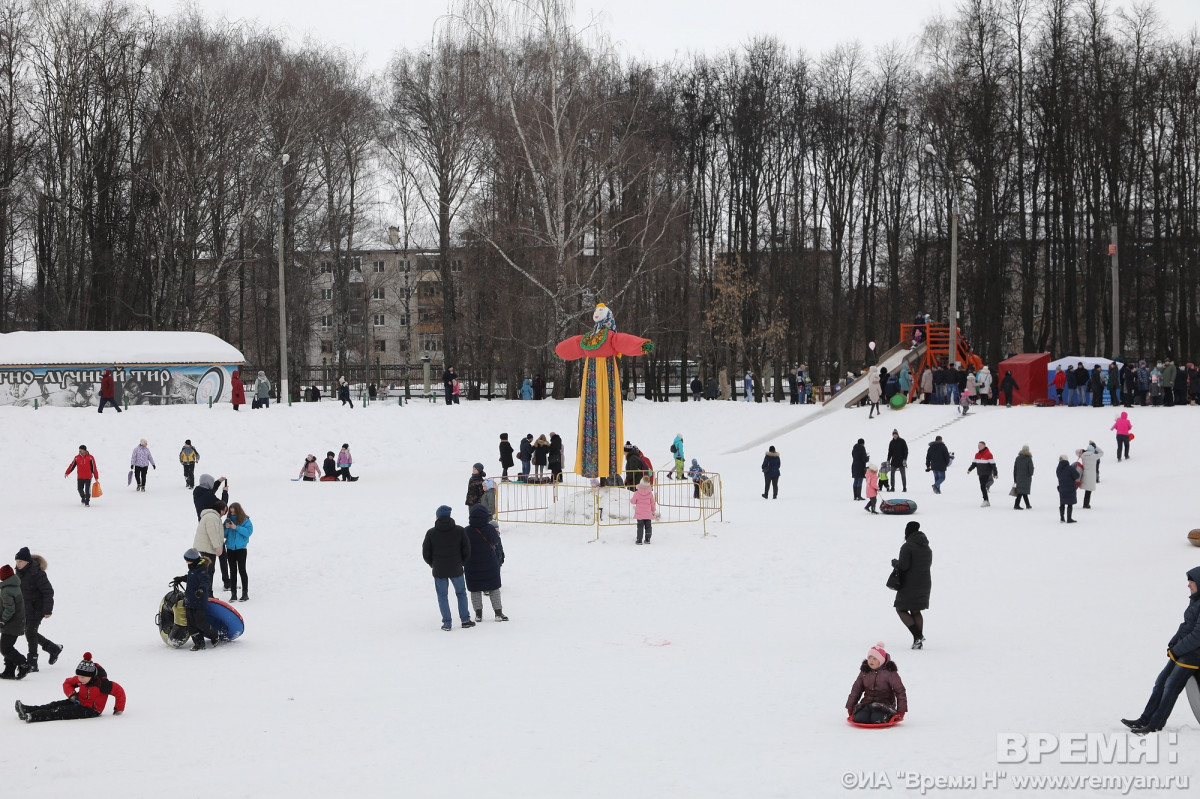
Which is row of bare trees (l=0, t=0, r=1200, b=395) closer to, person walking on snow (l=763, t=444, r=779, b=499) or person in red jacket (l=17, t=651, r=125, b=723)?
person walking on snow (l=763, t=444, r=779, b=499)

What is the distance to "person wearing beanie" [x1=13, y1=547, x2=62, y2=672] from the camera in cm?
1129

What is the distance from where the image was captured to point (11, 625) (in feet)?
36.1

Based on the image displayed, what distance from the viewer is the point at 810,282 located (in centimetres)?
5450

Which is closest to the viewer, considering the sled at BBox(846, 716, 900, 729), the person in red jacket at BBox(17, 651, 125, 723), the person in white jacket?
the sled at BBox(846, 716, 900, 729)

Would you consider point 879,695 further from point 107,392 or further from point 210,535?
point 107,392

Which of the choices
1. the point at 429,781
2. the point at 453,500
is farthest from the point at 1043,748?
the point at 453,500

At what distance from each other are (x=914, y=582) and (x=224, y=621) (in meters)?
7.80

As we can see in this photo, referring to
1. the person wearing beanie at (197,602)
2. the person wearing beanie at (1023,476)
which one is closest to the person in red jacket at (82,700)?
the person wearing beanie at (197,602)

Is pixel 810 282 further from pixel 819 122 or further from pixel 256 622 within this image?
pixel 256 622

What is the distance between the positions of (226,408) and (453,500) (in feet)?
40.5

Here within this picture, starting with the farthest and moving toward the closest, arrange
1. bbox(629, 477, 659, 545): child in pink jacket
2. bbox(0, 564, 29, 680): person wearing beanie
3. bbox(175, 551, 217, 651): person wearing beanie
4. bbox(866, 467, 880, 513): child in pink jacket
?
1. bbox(866, 467, 880, 513): child in pink jacket
2. bbox(629, 477, 659, 545): child in pink jacket
3. bbox(175, 551, 217, 651): person wearing beanie
4. bbox(0, 564, 29, 680): person wearing beanie

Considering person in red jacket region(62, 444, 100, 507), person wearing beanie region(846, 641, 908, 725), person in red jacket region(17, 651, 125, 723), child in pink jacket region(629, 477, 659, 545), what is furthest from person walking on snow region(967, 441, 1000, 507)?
person in red jacket region(62, 444, 100, 507)

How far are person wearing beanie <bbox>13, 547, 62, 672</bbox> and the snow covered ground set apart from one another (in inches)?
12.3

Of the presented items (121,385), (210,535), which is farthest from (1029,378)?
(121,385)
